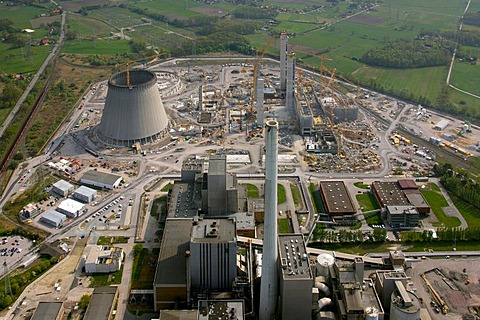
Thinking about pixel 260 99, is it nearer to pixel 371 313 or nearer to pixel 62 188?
pixel 62 188

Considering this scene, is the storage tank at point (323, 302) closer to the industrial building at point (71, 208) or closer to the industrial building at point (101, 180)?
the industrial building at point (71, 208)

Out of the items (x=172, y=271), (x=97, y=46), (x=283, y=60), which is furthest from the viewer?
(x=97, y=46)

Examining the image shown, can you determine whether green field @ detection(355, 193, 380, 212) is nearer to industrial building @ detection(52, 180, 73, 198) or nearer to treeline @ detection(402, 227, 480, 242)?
treeline @ detection(402, 227, 480, 242)

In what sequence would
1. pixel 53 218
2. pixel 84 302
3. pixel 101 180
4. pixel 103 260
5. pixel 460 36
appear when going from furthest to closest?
pixel 460 36 < pixel 101 180 < pixel 53 218 < pixel 103 260 < pixel 84 302

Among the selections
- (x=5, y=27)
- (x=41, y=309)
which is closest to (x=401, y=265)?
(x=41, y=309)

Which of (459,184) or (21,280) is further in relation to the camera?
(459,184)

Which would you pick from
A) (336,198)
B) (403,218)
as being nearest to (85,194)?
(336,198)

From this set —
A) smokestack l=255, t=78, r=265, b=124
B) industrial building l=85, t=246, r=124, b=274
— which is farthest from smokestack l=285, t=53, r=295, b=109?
industrial building l=85, t=246, r=124, b=274

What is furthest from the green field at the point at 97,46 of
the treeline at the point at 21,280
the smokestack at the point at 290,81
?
the treeline at the point at 21,280
